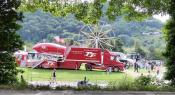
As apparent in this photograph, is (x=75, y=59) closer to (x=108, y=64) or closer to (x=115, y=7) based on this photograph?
(x=108, y=64)

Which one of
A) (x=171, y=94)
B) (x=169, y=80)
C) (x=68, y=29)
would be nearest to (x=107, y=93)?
(x=171, y=94)

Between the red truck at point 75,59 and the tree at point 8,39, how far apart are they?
35.4 metres

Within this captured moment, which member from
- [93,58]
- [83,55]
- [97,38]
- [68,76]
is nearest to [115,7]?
[68,76]

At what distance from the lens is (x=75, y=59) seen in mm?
51219

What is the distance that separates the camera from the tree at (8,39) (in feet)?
44.8

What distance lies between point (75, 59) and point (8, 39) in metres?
37.5

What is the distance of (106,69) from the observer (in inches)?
2016

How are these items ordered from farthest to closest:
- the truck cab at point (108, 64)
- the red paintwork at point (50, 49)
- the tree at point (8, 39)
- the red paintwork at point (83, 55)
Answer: the red paintwork at point (50, 49) → the truck cab at point (108, 64) → the red paintwork at point (83, 55) → the tree at point (8, 39)

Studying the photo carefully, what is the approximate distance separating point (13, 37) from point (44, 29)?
6140 inches

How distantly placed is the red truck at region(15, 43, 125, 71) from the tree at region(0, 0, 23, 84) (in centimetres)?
3535

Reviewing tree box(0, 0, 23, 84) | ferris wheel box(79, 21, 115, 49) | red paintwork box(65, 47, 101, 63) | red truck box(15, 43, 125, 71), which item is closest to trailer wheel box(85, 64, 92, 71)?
red truck box(15, 43, 125, 71)

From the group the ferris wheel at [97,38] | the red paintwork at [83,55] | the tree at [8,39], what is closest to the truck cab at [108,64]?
the red paintwork at [83,55]

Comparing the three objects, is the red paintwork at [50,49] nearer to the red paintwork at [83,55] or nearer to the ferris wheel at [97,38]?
the red paintwork at [83,55]

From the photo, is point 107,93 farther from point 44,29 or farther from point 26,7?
point 44,29
